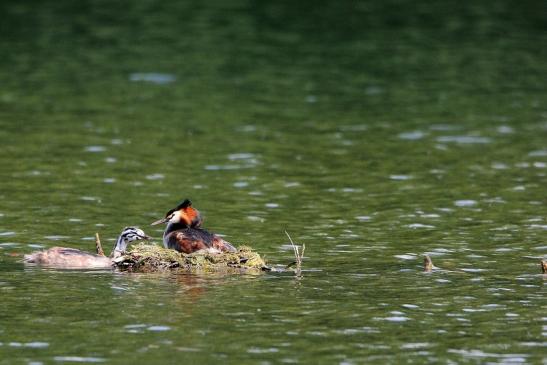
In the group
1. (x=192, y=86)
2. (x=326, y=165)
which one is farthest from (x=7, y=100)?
(x=326, y=165)

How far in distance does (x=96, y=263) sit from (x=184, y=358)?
5387 millimetres

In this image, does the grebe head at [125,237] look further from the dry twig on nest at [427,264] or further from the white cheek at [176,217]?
the dry twig on nest at [427,264]

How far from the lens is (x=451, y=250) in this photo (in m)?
22.9

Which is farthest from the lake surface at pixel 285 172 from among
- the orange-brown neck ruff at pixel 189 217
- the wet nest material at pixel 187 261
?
the orange-brown neck ruff at pixel 189 217

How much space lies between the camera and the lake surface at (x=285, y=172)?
1738cm

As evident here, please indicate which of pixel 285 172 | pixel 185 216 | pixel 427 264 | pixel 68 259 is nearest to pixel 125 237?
pixel 185 216

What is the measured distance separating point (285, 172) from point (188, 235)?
29.7 ft

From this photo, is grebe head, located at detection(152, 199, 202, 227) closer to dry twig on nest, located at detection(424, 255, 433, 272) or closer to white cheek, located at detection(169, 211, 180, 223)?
white cheek, located at detection(169, 211, 180, 223)

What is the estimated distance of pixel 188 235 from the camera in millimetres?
21641

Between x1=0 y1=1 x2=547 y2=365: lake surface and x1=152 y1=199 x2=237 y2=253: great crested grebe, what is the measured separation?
105 centimetres

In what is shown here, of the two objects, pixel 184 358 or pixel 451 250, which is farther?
pixel 451 250

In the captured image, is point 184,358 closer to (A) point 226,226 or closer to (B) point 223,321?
(B) point 223,321

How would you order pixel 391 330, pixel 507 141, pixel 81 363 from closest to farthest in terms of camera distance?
pixel 81 363
pixel 391 330
pixel 507 141

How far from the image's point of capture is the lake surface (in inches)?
684
